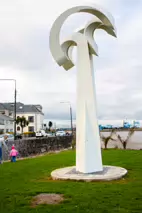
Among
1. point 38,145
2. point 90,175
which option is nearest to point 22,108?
point 38,145

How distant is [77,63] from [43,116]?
70702 millimetres

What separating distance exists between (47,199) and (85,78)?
4816 mm

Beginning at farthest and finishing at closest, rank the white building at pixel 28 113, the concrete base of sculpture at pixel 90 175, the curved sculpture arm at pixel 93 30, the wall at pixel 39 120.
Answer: the wall at pixel 39 120 → the white building at pixel 28 113 → the curved sculpture arm at pixel 93 30 → the concrete base of sculpture at pixel 90 175

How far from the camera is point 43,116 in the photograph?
3194 inches

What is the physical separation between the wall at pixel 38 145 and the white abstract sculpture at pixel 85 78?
10144 mm

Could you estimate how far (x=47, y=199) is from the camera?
7094mm

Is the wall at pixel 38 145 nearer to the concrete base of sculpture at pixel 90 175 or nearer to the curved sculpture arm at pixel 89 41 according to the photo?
the concrete base of sculpture at pixel 90 175

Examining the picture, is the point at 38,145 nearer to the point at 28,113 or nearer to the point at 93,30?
the point at 93,30

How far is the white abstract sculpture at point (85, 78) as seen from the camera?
1031cm

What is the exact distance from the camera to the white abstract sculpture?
1031 centimetres

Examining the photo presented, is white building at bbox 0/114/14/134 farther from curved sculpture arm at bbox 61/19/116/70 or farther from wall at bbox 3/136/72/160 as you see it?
curved sculpture arm at bbox 61/19/116/70

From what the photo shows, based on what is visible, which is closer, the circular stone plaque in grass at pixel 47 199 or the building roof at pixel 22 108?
the circular stone plaque in grass at pixel 47 199

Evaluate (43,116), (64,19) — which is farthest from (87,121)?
(43,116)

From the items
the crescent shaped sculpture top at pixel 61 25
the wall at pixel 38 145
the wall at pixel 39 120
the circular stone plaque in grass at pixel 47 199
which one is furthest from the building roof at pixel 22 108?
the circular stone plaque in grass at pixel 47 199
